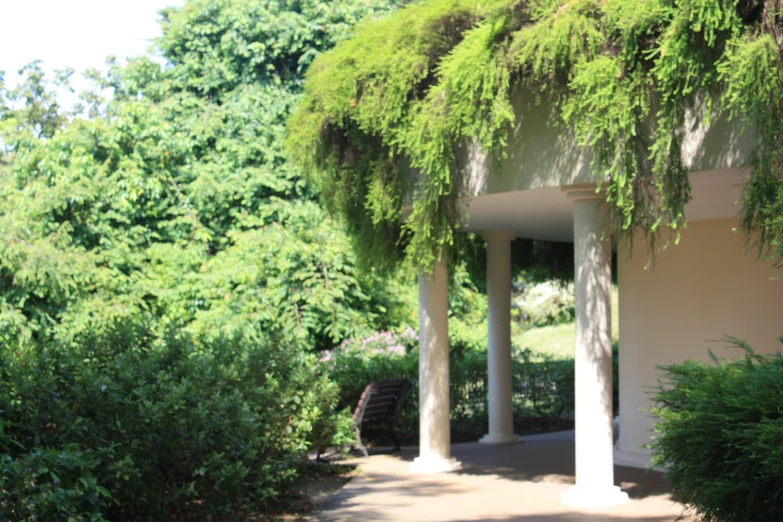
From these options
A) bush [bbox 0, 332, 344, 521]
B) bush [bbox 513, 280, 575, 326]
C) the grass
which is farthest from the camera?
bush [bbox 513, 280, 575, 326]

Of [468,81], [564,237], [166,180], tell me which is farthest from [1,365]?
[166,180]

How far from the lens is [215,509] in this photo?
644 centimetres

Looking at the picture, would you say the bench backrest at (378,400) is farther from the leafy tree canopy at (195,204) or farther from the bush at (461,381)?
the leafy tree canopy at (195,204)

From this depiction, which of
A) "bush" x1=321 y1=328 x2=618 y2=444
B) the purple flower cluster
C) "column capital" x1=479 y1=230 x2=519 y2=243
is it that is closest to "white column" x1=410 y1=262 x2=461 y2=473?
"bush" x1=321 y1=328 x2=618 y2=444

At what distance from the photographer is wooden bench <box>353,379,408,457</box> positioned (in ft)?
35.8

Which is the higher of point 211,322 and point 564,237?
point 564,237

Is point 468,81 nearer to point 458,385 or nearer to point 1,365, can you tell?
point 1,365

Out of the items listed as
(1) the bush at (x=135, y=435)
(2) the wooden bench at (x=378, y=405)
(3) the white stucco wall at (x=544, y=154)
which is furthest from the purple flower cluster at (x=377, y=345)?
(1) the bush at (x=135, y=435)

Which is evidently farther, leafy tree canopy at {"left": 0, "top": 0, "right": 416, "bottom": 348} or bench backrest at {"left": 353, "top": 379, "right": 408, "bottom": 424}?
leafy tree canopy at {"left": 0, "top": 0, "right": 416, "bottom": 348}

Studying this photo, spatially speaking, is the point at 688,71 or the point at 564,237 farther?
the point at 564,237

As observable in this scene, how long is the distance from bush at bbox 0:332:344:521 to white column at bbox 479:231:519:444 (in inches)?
207

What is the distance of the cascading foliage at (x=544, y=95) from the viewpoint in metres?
5.85

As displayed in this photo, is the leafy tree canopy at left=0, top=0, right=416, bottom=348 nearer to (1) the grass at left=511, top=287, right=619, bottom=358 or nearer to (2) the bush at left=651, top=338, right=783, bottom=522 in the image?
(2) the bush at left=651, top=338, right=783, bottom=522

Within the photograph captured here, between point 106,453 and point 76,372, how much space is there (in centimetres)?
88
